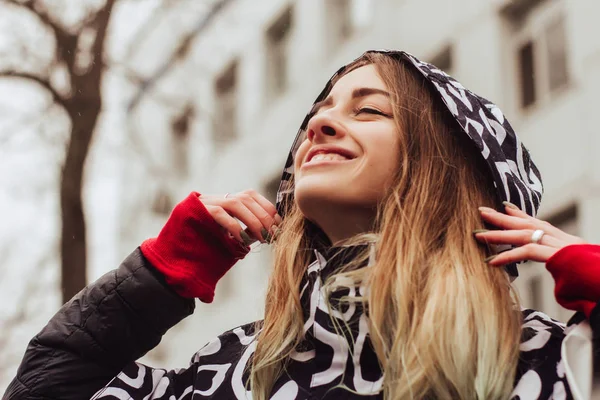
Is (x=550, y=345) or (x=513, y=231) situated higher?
(x=513, y=231)

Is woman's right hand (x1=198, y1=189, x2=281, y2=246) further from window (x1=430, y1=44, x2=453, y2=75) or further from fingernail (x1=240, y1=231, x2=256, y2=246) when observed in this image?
window (x1=430, y1=44, x2=453, y2=75)

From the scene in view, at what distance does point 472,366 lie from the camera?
2398 millimetres

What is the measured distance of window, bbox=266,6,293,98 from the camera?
1670 cm

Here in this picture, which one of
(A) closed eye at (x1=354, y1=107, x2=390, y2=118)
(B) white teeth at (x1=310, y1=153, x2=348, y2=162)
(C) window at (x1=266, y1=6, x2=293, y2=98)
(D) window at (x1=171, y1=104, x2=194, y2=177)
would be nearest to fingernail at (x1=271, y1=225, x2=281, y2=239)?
(B) white teeth at (x1=310, y1=153, x2=348, y2=162)

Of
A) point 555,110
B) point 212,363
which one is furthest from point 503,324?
point 555,110

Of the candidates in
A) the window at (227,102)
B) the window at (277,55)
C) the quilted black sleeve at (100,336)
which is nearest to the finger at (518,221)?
the quilted black sleeve at (100,336)

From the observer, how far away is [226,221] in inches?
111

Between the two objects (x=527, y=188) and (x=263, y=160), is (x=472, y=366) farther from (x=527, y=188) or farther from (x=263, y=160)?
(x=263, y=160)

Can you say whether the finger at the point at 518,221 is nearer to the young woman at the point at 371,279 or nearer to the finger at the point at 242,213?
the young woman at the point at 371,279

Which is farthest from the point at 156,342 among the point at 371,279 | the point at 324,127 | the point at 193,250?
the point at 324,127

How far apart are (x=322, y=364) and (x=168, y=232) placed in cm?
56

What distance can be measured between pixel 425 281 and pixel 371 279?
132mm

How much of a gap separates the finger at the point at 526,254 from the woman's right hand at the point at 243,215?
2.07 ft

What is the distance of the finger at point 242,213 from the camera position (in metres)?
2.85
